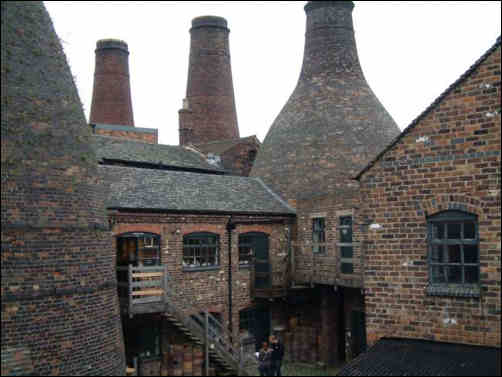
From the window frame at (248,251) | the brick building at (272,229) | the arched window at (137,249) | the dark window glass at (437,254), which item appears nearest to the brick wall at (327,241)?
the brick building at (272,229)

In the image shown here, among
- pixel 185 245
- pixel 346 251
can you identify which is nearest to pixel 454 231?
pixel 185 245

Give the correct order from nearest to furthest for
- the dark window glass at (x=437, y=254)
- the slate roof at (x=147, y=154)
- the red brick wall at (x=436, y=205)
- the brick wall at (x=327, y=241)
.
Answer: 1. the red brick wall at (x=436, y=205)
2. the dark window glass at (x=437, y=254)
3. the brick wall at (x=327, y=241)
4. the slate roof at (x=147, y=154)

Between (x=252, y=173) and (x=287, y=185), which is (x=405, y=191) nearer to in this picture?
(x=287, y=185)

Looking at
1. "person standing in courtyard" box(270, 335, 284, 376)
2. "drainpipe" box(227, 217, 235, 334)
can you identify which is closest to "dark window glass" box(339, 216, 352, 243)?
"drainpipe" box(227, 217, 235, 334)

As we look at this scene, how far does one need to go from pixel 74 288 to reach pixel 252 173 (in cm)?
1503

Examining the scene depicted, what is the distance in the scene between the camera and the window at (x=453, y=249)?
10.3 meters

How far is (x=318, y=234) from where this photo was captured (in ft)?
73.4

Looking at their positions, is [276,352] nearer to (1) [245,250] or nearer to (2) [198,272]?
(2) [198,272]

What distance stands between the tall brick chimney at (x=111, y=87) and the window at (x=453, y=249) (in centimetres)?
2966

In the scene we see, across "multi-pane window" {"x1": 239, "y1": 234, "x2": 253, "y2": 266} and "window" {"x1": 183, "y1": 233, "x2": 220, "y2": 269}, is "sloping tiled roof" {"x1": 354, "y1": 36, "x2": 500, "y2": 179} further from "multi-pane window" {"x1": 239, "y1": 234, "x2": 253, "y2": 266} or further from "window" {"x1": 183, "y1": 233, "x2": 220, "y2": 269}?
"multi-pane window" {"x1": 239, "y1": 234, "x2": 253, "y2": 266}

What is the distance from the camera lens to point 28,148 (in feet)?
38.6

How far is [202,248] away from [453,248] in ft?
34.5

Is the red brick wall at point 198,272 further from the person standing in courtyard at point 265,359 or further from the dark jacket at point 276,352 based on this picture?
the dark jacket at point 276,352

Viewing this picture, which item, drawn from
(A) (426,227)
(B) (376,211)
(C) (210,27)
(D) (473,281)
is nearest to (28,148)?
(B) (376,211)
